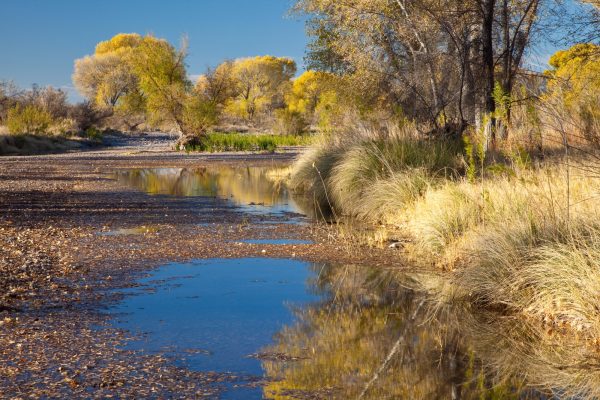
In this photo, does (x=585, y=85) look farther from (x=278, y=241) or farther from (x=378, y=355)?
(x=378, y=355)

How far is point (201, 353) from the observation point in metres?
5.68

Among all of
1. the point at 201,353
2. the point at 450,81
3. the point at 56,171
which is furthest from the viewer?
the point at 56,171

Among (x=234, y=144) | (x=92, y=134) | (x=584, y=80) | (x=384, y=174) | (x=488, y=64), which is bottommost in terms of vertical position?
(x=384, y=174)

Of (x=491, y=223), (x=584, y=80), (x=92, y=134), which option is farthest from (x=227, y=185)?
(x=92, y=134)

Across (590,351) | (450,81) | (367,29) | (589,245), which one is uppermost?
(367,29)

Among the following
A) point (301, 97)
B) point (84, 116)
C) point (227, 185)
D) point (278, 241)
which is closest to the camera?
point (278, 241)

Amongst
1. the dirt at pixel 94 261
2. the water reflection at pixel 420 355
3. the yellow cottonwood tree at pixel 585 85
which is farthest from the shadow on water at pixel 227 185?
the water reflection at pixel 420 355

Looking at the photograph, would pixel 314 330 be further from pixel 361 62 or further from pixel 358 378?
pixel 361 62

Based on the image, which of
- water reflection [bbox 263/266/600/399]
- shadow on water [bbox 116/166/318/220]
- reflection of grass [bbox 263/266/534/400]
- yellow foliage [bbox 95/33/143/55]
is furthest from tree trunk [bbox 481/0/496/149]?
yellow foliage [bbox 95/33/143/55]

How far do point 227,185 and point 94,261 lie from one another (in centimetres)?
1273

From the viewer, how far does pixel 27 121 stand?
43594 mm

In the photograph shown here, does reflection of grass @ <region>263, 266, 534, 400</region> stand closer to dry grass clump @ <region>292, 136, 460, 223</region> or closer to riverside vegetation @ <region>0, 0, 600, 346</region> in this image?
riverside vegetation @ <region>0, 0, 600, 346</region>

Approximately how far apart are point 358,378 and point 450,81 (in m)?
14.2

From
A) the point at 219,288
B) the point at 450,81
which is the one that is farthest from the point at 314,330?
the point at 450,81
